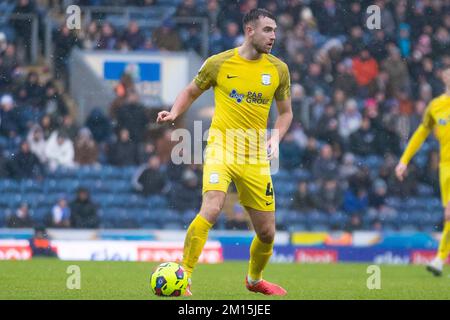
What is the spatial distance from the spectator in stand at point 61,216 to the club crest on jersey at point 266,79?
27.5 ft

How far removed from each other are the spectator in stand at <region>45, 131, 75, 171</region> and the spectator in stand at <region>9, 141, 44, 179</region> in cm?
30

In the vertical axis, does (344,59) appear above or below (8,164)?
above

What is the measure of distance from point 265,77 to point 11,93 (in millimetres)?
9788

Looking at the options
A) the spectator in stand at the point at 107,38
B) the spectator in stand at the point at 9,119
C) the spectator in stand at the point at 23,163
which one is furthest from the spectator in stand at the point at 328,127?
Answer: the spectator in stand at the point at 9,119

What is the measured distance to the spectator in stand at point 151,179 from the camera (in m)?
18.1

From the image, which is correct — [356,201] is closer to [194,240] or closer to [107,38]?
[107,38]

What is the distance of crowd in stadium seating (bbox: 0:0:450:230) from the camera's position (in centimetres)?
1828

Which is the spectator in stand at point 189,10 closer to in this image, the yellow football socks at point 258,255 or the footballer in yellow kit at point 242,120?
the footballer in yellow kit at point 242,120

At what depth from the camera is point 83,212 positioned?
17.5 metres

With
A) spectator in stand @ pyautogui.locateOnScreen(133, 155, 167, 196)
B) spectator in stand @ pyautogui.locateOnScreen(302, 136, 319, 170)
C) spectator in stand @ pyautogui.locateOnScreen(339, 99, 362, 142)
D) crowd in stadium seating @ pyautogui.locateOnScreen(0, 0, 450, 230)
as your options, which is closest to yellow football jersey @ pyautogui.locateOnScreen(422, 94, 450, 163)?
crowd in stadium seating @ pyautogui.locateOnScreen(0, 0, 450, 230)

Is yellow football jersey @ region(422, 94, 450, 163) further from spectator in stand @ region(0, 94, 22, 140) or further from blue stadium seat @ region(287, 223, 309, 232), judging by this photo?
spectator in stand @ region(0, 94, 22, 140)

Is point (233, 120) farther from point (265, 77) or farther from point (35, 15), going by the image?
point (35, 15)
